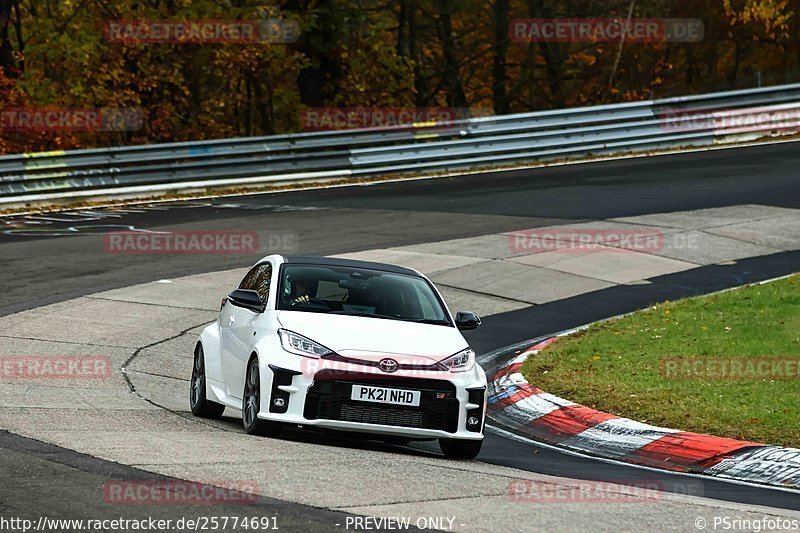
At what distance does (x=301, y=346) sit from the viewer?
10008mm

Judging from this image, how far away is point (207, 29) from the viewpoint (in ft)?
112

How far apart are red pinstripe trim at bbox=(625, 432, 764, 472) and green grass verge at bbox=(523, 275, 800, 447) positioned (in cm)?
20

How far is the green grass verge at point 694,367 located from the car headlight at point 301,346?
9.92 ft

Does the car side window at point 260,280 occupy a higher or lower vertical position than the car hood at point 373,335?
higher

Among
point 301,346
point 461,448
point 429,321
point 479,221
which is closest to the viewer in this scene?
point 301,346

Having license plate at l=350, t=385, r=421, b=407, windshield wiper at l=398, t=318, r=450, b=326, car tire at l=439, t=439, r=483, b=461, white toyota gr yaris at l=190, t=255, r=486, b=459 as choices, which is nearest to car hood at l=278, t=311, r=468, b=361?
white toyota gr yaris at l=190, t=255, r=486, b=459

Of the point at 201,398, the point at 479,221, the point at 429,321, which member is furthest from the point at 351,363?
the point at 479,221

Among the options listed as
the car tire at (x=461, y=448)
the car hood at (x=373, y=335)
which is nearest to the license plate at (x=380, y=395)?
the car hood at (x=373, y=335)

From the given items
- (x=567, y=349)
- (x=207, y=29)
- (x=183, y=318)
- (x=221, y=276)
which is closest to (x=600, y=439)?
(x=567, y=349)

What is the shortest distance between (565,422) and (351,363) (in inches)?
106

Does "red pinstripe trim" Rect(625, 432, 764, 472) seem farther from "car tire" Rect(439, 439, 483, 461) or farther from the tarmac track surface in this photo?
"car tire" Rect(439, 439, 483, 461)

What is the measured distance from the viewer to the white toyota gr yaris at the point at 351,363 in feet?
32.1

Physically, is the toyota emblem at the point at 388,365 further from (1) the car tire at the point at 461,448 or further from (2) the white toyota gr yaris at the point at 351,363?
(1) the car tire at the point at 461,448

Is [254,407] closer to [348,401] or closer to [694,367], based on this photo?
[348,401]
